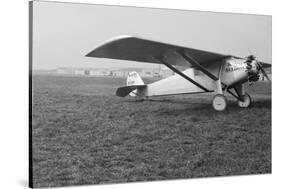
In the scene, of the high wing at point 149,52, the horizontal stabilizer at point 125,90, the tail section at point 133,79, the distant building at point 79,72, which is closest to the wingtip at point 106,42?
the high wing at point 149,52

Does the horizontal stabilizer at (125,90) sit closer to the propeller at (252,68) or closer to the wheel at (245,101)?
the wheel at (245,101)

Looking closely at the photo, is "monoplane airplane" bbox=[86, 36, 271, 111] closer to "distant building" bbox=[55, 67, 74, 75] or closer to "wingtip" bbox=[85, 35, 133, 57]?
"wingtip" bbox=[85, 35, 133, 57]

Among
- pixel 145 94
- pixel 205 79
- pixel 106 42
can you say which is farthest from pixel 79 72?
pixel 205 79

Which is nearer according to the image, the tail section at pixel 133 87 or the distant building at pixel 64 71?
the distant building at pixel 64 71

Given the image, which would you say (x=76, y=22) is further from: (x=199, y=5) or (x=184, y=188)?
(x=184, y=188)

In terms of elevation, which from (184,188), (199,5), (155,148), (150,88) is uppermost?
(199,5)

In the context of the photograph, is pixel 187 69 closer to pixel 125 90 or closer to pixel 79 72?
pixel 125 90
